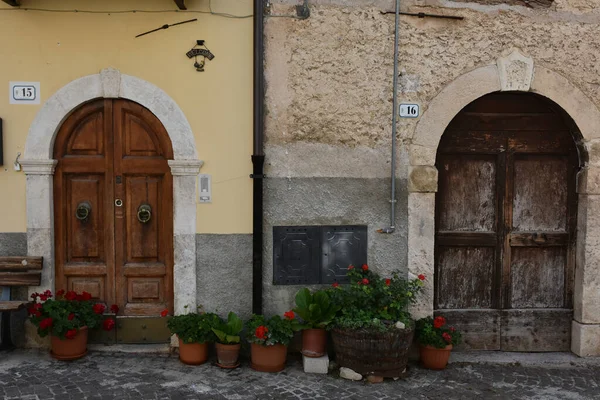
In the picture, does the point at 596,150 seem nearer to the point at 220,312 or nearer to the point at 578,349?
the point at 578,349

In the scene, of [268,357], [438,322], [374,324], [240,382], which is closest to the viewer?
[240,382]

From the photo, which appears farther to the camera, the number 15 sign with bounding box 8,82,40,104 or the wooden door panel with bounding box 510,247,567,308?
the wooden door panel with bounding box 510,247,567,308

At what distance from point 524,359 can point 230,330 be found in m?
2.83

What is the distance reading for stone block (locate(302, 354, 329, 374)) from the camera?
193 inches

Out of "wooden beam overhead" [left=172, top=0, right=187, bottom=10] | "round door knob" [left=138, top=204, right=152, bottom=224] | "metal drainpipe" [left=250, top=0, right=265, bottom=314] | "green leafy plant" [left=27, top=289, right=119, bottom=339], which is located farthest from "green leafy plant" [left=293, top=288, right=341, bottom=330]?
"wooden beam overhead" [left=172, top=0, right=187, bottom=10]

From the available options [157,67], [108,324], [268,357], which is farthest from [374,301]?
[157,67]

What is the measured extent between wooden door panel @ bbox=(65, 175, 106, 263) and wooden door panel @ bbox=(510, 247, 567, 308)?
4050 millimetres

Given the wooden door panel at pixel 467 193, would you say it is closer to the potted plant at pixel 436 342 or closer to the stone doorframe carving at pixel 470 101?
the stone doorframe carving at pixel 470 101

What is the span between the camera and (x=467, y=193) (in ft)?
18.1

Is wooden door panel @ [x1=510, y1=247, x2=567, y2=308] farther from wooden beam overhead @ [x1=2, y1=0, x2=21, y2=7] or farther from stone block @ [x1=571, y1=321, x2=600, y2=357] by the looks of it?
wooden beam overhead @ [x1=2, y1=0, x2=21, y2=7]

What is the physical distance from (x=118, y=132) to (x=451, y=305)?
3633 millimetres

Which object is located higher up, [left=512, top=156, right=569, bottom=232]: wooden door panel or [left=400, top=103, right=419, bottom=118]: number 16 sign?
[left=400, top=103, right=419, bottom=118]: number 16 sign

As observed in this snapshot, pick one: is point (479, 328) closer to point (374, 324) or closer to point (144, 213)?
point (374, 324)

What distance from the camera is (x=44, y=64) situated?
5023 millimetres
